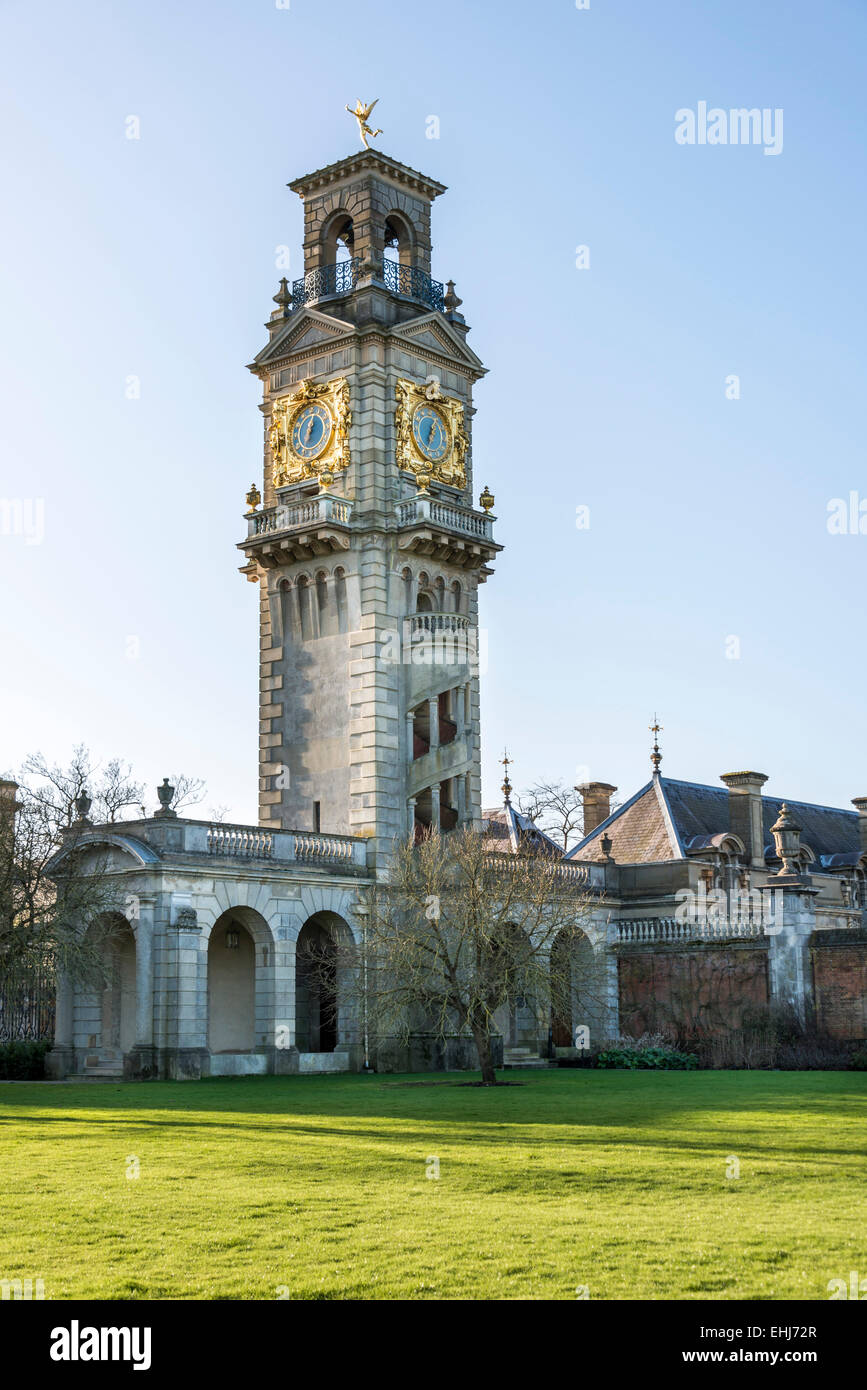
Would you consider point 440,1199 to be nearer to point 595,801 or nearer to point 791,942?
point 791,942

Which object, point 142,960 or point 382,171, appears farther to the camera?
point 382,171

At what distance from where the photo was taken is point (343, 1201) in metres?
14.5

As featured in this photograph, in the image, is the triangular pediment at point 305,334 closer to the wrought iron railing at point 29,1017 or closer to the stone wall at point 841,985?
the wrought iron railing at point 29,1017

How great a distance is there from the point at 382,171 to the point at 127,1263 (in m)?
42.1

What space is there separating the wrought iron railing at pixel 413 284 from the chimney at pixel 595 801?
19794 mm

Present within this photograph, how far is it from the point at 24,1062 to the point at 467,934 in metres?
13.6

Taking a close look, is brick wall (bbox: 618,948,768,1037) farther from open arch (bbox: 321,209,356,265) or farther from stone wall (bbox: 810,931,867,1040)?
open arch (bbox: 321,209,356,265)

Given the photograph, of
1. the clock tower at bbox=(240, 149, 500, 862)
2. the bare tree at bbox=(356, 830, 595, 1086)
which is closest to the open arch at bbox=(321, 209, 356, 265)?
the clock tower at bbox=(240, 149, 500, 862)

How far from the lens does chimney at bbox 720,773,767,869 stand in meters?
53.2

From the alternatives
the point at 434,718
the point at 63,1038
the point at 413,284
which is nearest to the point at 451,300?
the point at 413,284

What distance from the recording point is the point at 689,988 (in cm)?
4491

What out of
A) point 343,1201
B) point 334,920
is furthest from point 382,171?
point 343,1201
